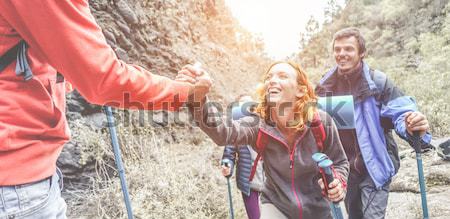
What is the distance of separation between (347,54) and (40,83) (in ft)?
11.7

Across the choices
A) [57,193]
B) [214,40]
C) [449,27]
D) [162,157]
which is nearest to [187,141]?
[162,157]

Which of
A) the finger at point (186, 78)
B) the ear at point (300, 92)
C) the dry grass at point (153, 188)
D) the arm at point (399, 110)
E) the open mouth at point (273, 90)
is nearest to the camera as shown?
A: the finger at point (186, 78)

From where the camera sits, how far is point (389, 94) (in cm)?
386

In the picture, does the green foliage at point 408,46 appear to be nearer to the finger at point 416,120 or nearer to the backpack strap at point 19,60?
the finger at point 416,120

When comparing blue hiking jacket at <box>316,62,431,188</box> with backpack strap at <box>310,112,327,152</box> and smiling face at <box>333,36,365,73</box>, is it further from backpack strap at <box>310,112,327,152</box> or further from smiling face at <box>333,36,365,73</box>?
backpack strap at <box>310,112,327,152</box>

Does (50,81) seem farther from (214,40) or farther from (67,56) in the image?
(214,40)

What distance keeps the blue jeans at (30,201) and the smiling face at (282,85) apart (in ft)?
6.46

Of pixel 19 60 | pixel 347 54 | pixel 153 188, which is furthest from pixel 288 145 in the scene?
pixel 153 188

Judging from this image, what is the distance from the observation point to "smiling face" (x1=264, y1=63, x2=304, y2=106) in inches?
126

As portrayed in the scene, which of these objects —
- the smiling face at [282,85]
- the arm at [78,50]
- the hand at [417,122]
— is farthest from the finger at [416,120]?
the arm at [78,50]

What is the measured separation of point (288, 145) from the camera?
3061 mm

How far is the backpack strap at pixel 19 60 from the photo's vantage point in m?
1.38

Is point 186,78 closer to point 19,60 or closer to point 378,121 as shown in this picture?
point 19,60

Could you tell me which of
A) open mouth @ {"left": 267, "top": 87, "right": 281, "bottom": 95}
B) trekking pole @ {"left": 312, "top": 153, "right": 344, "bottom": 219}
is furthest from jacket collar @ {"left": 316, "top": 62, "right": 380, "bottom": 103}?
trekking pole @ {"left": 312, "top": 153, "right": 344, "bottom": 219}
